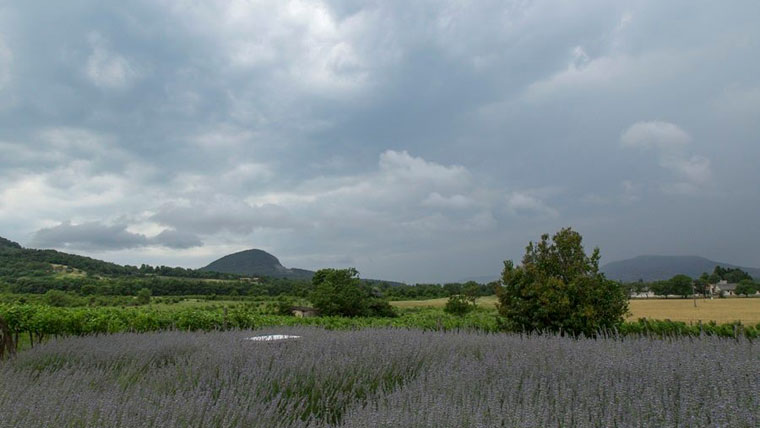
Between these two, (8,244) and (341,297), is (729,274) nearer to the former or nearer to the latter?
(341,297)

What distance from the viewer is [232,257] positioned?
109 meters

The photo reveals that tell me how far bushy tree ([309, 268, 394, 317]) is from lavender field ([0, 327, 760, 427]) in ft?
33.3

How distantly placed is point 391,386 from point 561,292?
17.6 ft

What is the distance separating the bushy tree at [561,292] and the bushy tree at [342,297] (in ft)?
26.4

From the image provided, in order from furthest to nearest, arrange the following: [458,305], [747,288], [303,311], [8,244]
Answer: [747,288] → [8,244] → [303,311] → [458,305]

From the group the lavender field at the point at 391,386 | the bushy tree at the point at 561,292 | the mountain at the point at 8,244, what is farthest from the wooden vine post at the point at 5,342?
the mountain at the point at 8,244

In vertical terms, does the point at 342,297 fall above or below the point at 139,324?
above

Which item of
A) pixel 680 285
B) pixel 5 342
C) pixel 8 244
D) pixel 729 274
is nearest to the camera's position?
pixel 5 342

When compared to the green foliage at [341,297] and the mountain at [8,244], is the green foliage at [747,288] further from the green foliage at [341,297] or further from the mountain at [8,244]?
the mountain at [8,244]

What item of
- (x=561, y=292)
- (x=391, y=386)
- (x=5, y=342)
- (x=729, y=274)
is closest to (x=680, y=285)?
(x=729, y=274)

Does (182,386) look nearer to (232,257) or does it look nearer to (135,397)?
(135,397)

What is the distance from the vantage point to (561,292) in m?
8.12

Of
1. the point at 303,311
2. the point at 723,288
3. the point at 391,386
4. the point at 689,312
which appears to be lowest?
the point at 689,312

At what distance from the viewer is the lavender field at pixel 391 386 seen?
2.33m
